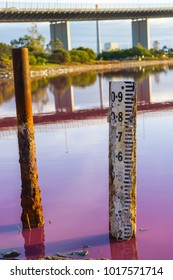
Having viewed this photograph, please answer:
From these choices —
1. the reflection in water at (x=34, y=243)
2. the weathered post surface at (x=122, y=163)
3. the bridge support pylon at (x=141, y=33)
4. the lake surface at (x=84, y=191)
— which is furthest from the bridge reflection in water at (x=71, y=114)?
the bridge support pylon at (x=141, y=33)

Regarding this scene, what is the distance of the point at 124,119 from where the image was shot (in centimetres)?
819

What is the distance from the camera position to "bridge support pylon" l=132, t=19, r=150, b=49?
130m

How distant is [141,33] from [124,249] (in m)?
128

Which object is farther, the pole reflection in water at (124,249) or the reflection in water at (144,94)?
the reflection in water at (144,94)

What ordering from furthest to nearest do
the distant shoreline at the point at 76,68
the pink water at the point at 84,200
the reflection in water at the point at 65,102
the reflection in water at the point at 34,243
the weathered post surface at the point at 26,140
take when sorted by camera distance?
the distant shoreline at the point at 76,68
the reflection in water at the point at 65,102
the weathered post surface at the point at 26,140
the pink water at the point at 84,200
the reflection in water at the point at 34,243

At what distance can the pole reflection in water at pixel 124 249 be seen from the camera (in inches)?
324

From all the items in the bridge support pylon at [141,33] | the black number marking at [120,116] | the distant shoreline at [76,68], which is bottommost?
the distant shoreline at [76,68]

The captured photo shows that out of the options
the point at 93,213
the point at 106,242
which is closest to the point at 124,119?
the point at 106,242

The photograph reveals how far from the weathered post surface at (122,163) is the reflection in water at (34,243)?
1.17 metres

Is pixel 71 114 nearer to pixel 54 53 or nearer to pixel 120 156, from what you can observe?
pixel 120 156

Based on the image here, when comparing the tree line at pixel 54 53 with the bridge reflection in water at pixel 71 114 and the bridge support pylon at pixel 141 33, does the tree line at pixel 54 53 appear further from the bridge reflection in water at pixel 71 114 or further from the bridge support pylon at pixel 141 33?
the bridge reflection in water at pixel 71 114

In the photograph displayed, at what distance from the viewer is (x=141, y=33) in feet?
437

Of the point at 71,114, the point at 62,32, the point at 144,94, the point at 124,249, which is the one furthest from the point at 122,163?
the point at 62,32

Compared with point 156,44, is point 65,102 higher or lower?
lower
